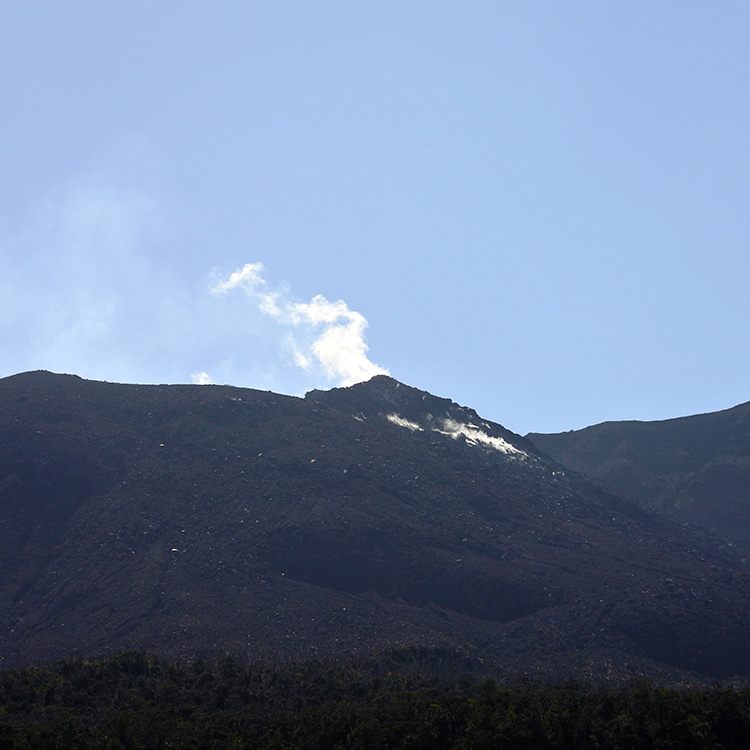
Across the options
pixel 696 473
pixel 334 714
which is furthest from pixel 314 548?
pixel 696 473

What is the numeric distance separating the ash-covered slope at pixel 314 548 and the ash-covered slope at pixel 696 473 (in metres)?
28.9

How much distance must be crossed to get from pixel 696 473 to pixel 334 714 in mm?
155774

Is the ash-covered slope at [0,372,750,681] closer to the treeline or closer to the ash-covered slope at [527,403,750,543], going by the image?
the treeline

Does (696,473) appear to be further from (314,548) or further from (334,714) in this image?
(334,714)

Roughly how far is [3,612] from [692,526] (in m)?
118

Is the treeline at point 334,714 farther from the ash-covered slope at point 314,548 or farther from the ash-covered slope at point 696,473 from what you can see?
the ash-covered slope at point 696,473

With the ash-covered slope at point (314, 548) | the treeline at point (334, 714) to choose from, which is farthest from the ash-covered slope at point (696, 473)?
the treeline at point (334, 714)

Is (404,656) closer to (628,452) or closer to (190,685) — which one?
(190,685)

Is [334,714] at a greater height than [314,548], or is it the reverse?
[314,548]

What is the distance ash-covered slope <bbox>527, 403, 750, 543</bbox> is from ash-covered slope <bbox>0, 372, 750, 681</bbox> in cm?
2887

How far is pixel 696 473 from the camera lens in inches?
7180

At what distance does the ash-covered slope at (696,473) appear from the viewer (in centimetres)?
16850

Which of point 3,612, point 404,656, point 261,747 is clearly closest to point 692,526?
point 404,656

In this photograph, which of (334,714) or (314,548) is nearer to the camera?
(334,714)
